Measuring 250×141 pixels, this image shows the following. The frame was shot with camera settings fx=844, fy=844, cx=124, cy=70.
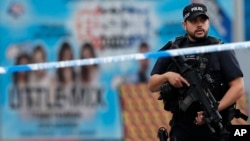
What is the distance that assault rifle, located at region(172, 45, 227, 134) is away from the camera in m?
5.12

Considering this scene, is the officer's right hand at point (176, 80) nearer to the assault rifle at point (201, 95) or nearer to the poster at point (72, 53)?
the assault rifle at point (201, 95)

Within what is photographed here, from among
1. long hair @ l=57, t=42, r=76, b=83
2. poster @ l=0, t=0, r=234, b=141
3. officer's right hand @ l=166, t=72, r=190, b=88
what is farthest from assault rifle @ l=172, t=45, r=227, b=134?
long hair @ l=57, t=42, r=76, b=83

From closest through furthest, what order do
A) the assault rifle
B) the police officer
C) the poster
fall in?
the assault rifle, the police officer, the poster

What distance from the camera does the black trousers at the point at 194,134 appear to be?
17.4 ft

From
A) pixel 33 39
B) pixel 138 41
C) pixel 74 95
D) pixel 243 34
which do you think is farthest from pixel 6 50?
pixel 243 34

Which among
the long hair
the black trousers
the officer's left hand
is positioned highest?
the long hair

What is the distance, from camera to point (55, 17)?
10.5 m

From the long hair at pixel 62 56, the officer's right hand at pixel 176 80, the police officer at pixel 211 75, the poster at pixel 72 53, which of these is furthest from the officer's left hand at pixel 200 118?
the long hair at pixel 62 56

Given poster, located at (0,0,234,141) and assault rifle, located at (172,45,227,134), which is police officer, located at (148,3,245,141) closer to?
assault rifle, located at (172,45,227,134)

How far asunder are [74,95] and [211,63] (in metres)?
5.41

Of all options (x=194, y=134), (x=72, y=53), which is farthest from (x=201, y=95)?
(x=72, y=53)

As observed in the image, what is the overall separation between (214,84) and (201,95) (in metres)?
0.16

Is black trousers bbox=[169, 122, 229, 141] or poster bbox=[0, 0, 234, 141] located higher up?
poster bbox=[0, 0, 234, 141]

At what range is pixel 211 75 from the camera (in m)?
5.26
